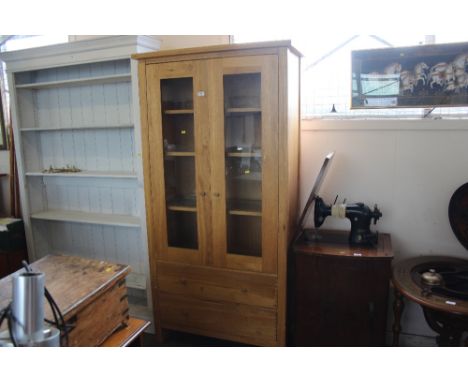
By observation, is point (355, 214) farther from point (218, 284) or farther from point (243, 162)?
point (218, 284)

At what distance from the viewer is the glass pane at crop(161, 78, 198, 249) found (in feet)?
7.23

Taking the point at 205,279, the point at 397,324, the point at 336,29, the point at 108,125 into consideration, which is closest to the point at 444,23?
the point at 336,29

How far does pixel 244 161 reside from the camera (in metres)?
2.17

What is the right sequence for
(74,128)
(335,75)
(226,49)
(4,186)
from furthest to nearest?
(4,186), (74,128), (335,75), (226,49)

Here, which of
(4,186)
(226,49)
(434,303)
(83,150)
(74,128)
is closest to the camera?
(434,303)

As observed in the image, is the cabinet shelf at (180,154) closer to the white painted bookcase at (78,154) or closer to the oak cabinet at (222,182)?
the oak cabinet at (222,182)

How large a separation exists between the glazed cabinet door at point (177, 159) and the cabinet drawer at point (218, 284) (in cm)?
8

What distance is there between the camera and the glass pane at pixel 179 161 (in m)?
2.21

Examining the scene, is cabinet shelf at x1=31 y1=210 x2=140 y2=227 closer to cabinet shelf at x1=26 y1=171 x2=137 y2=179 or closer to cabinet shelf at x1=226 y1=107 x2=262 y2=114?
cabinet shelf at x1=26 y1=171 x2=137 y2=179

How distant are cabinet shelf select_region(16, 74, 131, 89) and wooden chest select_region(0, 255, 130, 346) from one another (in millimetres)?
1468

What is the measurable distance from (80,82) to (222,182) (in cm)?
146

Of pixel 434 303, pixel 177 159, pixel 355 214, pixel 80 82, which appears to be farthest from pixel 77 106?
pixel 434 303

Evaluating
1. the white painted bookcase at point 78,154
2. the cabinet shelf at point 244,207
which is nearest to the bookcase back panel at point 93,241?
the white painted bookcase at point 78,154

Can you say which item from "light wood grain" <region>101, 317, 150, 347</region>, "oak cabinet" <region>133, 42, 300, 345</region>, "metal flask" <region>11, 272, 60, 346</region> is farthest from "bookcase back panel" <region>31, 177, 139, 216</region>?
"metal flask" <region>11, 272, 60, 346</region>
